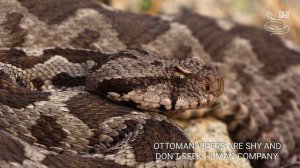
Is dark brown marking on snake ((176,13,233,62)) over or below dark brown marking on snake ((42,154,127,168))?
over

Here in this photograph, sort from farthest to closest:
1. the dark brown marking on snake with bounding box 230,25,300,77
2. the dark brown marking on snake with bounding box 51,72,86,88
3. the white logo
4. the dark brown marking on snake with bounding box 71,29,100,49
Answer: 1. the white logo
2. the dark brown marking on snake with bounding box 230,25,300,77
3. the dark brown marking on snake with bounding box 71,29,100,49
4. the dark brown marking on snake with bounding box 51,72,86,88

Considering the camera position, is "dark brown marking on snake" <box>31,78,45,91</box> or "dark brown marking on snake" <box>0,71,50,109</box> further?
"dark brown marking on snake" <box>31,78,45,91</box>

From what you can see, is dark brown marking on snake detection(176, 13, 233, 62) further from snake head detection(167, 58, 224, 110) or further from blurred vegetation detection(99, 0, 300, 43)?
snake head detection(167, 58, 224, 110)

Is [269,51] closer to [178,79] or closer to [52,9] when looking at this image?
[178,79]

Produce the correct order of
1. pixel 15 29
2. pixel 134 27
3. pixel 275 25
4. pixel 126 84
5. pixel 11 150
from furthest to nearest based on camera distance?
pixel 275 25, pixel 134 27, pixel 15 29, pixel 126 84, pixel 11 150

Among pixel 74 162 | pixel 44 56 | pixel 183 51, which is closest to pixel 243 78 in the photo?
pixel 183 51

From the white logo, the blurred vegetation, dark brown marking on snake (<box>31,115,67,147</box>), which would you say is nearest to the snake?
dark brown marking on snake (<box>31,115,67,147</box>)

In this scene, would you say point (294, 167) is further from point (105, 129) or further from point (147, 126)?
point (105, 129)

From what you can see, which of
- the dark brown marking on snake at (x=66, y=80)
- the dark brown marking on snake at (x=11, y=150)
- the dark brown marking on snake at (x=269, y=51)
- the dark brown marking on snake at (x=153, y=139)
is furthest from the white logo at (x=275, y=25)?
the dark brown marking on snake at (x=11, y=150)

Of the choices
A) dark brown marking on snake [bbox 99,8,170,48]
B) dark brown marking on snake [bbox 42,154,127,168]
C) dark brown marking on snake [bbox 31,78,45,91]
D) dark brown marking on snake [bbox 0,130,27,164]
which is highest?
dark brown marking on snake [bbox 99,8,170,48]
